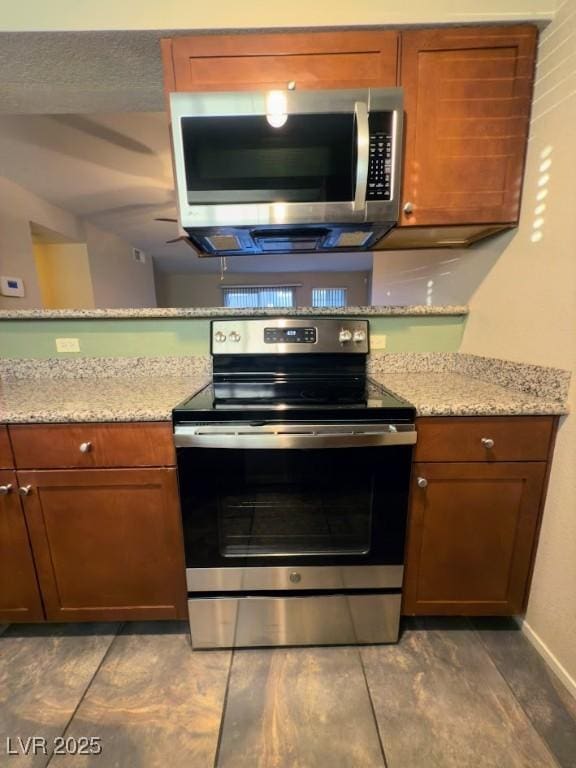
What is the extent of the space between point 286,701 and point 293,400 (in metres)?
0.96

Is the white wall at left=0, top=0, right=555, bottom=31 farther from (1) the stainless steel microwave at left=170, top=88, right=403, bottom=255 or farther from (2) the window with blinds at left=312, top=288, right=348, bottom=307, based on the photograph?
(2) the window with blinds at left=312, top=288, right=348, bottom=307

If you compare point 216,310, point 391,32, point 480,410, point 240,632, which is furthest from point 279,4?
point 240,632

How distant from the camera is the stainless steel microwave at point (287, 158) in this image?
3.53 feet

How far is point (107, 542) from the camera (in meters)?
1.15

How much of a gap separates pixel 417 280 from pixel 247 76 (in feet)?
4.35

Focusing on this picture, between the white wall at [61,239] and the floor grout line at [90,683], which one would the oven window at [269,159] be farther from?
the white wall at [61,239]

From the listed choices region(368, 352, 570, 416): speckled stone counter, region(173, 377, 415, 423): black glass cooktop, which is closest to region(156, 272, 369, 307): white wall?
region(368, 352, 570, 416): speckled stone counter

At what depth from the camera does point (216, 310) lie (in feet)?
5.07

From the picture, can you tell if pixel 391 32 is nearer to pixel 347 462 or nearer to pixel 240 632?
pixel 347 462

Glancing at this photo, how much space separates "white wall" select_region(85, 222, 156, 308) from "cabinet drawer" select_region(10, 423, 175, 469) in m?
3.96

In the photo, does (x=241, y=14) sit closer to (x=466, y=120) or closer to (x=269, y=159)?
(x=269, y=159)

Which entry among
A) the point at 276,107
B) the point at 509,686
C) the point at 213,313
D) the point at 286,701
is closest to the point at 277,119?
the point at 276,107

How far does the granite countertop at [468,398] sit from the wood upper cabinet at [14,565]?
1.39 m

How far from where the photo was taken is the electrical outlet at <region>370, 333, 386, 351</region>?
161 cm
